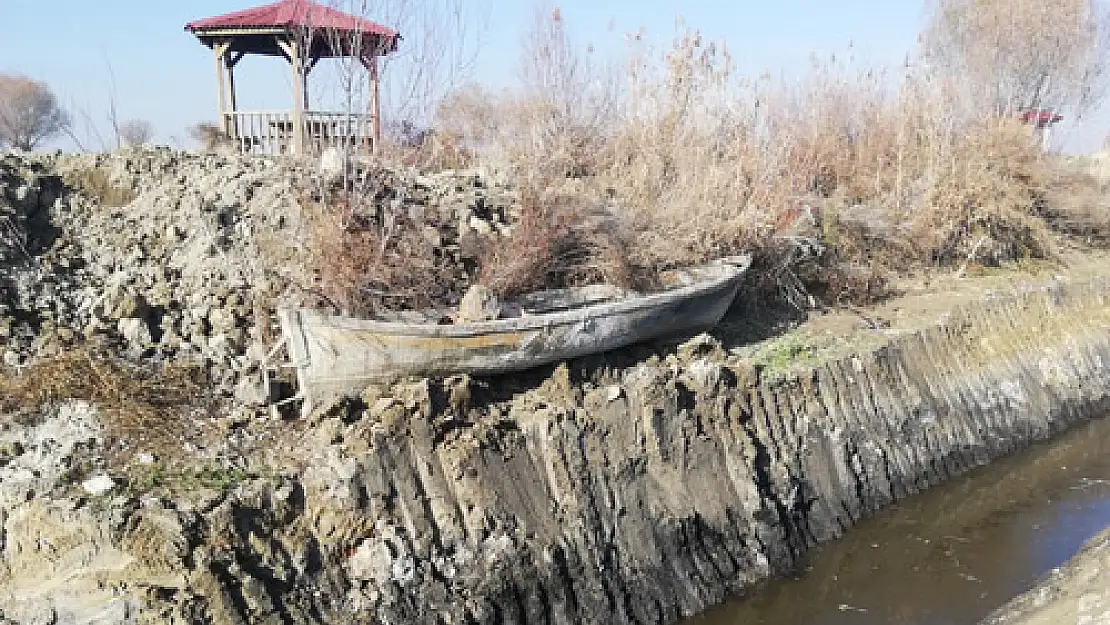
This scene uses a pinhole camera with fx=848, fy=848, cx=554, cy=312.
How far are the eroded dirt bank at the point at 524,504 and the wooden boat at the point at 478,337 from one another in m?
0.22

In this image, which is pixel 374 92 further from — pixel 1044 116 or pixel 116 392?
pixel 1044 116

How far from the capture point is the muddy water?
7113 millimetres

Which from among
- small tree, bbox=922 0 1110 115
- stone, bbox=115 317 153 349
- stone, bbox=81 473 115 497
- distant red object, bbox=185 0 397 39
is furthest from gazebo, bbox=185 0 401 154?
small tree, bbox=922 0 1110 115

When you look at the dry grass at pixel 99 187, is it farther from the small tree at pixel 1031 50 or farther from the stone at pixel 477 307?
the small tree at pixel 1031 50

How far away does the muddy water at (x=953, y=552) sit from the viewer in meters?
7.11

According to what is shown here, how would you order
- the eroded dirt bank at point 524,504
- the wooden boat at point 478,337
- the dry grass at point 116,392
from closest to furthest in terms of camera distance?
the eroded dirt bank at point 524,504
the dry grass at point 116,392
the wooden boat at point 478,337

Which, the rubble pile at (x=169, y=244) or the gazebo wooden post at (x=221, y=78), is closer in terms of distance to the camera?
the rubble pile at (x=169, y=244)

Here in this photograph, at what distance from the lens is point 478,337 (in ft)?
22.7

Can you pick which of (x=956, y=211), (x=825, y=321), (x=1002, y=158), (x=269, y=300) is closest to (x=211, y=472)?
(x=269, y=300)

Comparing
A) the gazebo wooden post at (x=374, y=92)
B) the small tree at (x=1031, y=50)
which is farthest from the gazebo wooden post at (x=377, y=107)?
the small tree at (x=1031, y=50)

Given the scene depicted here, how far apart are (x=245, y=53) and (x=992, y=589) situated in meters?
12.1

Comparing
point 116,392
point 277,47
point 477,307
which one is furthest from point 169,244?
point 277,47

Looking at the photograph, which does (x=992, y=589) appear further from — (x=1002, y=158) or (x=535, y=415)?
(x=1002, y=158)

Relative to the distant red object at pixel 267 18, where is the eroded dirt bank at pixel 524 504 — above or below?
below
